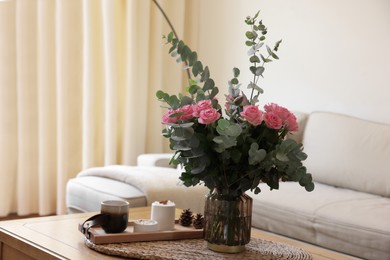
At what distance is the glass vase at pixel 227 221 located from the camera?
83.7 inches

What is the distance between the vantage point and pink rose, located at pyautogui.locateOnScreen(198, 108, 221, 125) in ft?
6.69

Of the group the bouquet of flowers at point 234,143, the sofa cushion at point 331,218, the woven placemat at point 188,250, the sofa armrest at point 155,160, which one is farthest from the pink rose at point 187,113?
the sofa armrest at point 155,160

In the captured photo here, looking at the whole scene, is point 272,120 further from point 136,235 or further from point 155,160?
point 155,160

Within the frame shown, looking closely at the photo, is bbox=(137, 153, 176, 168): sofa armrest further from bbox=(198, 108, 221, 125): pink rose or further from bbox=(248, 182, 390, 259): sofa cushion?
bbox=(198, 108, 221, 125): pink rose

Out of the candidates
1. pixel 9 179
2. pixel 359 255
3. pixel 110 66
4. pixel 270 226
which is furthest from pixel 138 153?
pixel 359 255

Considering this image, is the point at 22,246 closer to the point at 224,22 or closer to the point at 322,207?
the point at 322,207

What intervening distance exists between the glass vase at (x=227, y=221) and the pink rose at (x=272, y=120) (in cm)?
25

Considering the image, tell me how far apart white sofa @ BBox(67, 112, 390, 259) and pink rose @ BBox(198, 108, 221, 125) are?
1176 millimetres

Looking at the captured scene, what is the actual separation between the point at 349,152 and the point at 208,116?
186 centimetres

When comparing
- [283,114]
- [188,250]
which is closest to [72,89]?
[188,250]

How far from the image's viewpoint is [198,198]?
3557mm

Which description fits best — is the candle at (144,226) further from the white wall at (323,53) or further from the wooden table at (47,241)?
the white wall at (323,53)

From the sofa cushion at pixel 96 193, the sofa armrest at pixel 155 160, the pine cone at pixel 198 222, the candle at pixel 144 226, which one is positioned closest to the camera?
the candle at pixel 144 226

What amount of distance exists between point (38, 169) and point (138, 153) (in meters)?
0.77
